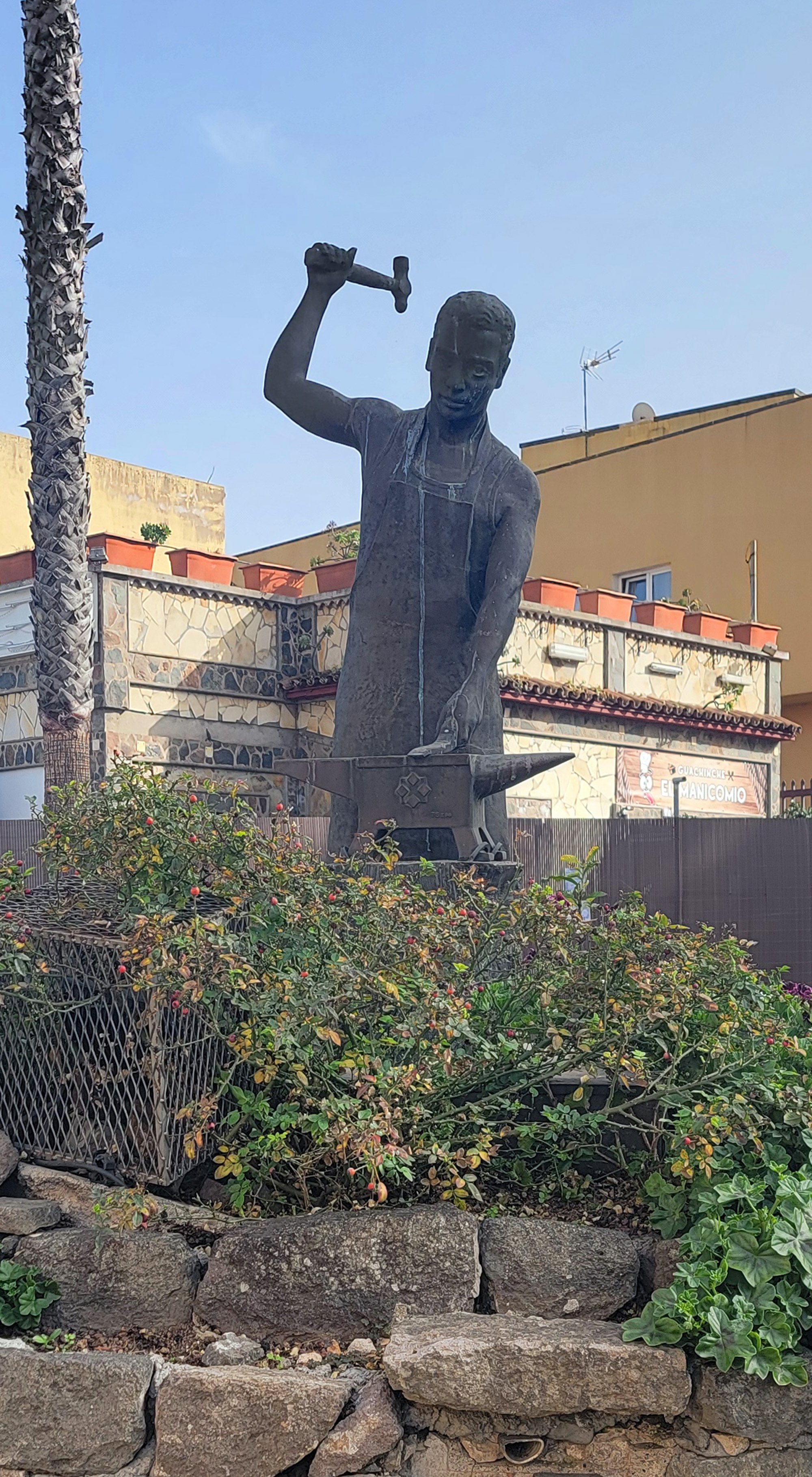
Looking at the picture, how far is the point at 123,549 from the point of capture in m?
15.4

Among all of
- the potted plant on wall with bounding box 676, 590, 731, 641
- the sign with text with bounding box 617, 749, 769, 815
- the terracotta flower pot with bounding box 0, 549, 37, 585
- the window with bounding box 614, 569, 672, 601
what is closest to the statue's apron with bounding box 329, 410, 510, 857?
the terracotta flower pot with bounding box 0, 549, 37, 585

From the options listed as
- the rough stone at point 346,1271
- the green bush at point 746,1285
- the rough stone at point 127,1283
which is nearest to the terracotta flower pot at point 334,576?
the rough stone at point 127,1283

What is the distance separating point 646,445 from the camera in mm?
25016

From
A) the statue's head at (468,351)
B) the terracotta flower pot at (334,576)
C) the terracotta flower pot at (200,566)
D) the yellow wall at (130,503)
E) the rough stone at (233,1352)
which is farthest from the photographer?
the yellow wall at (130,503)

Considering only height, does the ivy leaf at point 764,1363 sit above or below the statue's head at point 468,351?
below

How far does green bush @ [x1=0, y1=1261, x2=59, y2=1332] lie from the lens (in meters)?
4.54

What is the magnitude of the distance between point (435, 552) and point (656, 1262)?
2958mm

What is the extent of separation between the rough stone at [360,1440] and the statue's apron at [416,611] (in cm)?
246

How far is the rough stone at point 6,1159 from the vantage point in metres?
5.05

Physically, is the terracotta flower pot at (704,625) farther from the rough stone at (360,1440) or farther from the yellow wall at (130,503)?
the rough stone at (360,1440)

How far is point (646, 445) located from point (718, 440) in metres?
1.29

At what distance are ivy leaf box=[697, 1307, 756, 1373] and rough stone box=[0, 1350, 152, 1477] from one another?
1546mm

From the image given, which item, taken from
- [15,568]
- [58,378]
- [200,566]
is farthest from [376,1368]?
[15,568]

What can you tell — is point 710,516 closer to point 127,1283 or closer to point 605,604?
point 605,604
